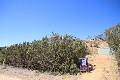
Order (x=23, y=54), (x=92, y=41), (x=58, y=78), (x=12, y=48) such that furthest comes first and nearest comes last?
(x=92, y=41) → (x=12, y=48) → (x=23, y=54) → (x=58, y=78)

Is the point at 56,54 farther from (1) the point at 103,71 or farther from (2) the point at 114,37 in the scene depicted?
(2) the point at 114,37

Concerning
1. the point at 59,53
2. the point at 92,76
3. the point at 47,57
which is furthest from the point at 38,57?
the point at 92,76

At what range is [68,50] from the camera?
20.1 m

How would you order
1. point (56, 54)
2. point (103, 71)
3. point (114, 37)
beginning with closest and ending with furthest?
1. point (103, 71)
2. point (56, 54)
3. point (114, 37)

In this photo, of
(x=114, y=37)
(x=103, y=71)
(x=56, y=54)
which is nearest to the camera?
(x=103, y=71)

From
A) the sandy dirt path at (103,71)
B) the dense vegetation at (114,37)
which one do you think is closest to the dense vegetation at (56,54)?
the sandy dirt path at (103,71)

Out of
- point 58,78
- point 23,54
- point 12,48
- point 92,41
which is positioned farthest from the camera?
point 92,41

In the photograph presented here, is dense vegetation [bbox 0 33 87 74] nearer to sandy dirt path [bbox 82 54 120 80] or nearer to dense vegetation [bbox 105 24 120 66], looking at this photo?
sandy dirt path [bbox 82 54 120 80]

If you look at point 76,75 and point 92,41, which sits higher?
point 92,41

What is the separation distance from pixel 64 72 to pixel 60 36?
361 centimetres

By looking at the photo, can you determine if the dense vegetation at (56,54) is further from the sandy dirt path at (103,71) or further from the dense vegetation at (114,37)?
the dense vegetation at (114,37)

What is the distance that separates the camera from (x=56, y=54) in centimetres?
2048

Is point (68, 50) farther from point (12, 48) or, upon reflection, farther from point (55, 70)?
point (12, 48)

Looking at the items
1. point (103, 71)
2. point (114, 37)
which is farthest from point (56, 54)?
point (114, 37)
